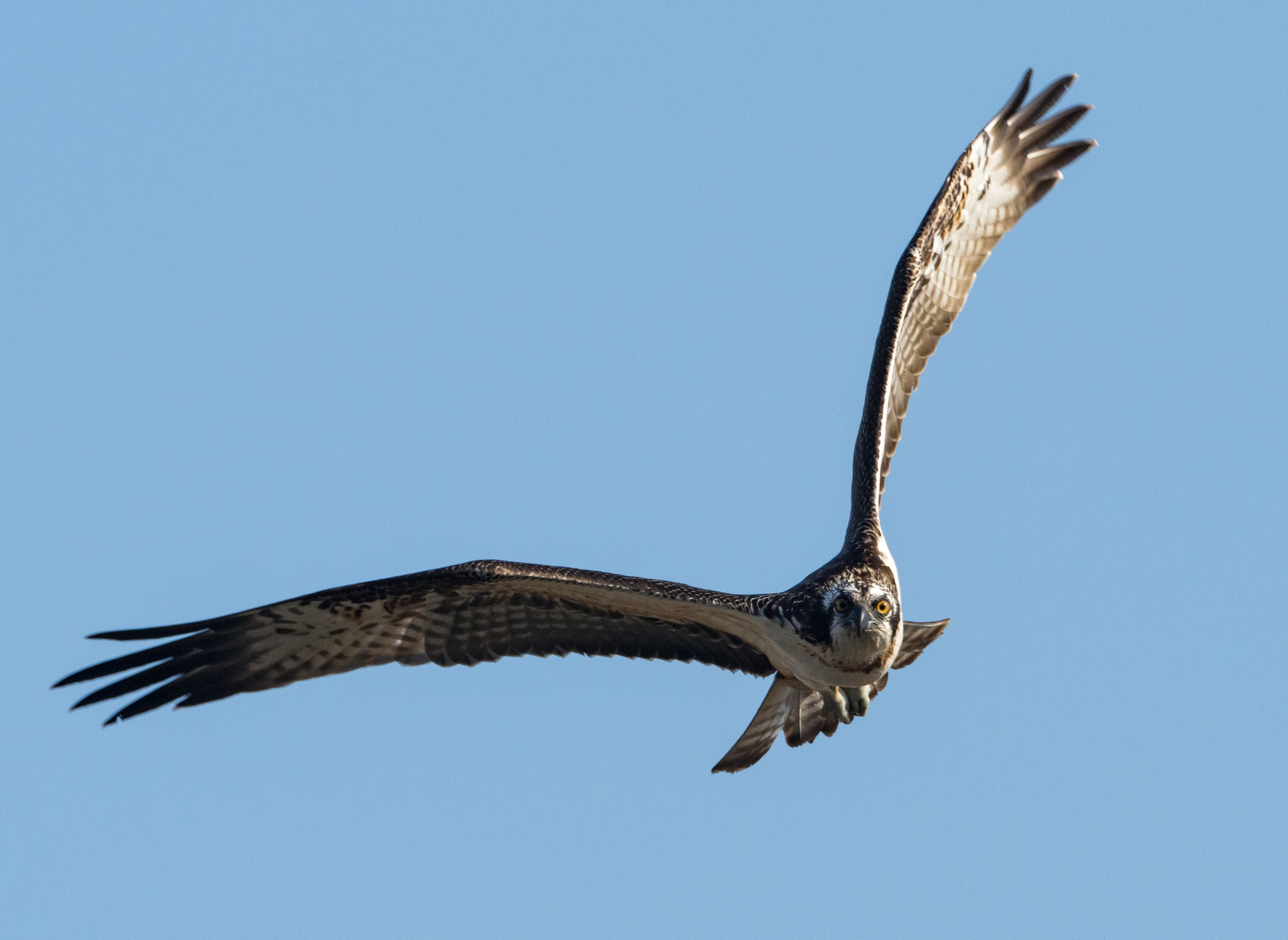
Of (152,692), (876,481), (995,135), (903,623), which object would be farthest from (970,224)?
(152,692)

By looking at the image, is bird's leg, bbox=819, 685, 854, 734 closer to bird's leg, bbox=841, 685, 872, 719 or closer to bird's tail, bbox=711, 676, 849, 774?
bird's leg, bbox=841, 685, 872, 719

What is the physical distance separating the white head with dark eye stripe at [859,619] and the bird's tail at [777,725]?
1.22 meters

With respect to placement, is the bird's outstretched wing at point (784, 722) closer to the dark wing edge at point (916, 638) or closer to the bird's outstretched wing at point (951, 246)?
the dark wing edge at point (916, 638)

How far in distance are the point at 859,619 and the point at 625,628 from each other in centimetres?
205

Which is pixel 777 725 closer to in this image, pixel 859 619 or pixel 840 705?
pixel 840 705

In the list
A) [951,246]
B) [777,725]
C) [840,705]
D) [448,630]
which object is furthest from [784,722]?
[951,246]

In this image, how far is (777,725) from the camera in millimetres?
12250

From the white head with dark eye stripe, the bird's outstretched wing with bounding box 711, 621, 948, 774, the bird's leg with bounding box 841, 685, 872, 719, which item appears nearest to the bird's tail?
the bird's outstretched wing with bounding box 711, 621, 948, 774

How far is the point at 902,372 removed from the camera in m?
13.4

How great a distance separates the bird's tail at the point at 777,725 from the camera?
1220cm

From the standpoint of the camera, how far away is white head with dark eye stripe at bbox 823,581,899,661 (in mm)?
10984

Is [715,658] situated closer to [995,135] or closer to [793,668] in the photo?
[793,668]

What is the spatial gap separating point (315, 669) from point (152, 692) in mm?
1121

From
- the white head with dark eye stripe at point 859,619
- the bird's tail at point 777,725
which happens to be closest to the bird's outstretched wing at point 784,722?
the bird's tail at point 777,725
